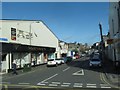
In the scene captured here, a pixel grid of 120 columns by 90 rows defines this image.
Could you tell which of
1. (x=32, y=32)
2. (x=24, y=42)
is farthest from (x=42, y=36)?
(x=24, y=42)

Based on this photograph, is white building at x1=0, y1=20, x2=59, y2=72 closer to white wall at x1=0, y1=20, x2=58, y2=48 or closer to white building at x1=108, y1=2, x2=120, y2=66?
white wall at x1=0, y1=20, x2=58, y2=48

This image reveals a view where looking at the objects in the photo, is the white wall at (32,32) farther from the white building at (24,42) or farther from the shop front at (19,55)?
the shop front at (19,55)

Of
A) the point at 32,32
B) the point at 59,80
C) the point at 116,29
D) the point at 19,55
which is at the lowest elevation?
the point at 59,80

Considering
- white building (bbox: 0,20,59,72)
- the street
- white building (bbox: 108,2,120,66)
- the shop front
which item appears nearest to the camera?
the street

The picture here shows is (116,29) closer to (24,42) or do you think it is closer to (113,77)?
(24,42)

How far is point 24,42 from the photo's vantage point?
48.6 metres

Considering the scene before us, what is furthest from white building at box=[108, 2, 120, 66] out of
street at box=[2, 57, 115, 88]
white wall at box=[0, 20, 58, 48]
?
white wall at box=[0, 20, 58, 48]

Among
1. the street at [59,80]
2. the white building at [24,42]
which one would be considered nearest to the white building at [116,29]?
the street at [59,80]

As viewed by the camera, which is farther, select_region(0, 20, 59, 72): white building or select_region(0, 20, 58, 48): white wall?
select_region(0, 20, 58, 48): white wall

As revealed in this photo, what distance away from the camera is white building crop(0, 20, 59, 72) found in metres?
37.9

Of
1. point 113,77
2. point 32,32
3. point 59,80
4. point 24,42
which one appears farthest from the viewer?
point 32,32

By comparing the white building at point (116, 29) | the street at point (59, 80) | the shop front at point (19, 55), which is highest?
the white building at point (116, 29)

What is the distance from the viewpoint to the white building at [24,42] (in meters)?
37.9

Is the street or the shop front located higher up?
the shop front
